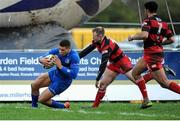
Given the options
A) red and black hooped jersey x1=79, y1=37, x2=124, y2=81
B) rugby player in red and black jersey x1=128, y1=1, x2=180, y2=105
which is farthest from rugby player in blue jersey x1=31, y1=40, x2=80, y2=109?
rugby player in red and black jersey x1=128, y1=1, x2=180, y2=105

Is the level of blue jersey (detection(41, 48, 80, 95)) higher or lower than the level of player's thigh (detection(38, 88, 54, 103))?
higher

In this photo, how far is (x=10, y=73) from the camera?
18.0 m

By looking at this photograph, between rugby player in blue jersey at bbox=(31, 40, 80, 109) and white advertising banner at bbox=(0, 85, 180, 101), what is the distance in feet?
7.38

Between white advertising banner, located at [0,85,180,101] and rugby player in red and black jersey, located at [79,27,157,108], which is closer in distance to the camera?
rugby player in red and black jersey, located at [79,27,157,108]

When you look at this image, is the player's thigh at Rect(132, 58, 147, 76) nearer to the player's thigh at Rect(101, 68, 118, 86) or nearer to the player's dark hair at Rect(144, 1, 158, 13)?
the player's thigh at Rect(101, 68, 118, 86)

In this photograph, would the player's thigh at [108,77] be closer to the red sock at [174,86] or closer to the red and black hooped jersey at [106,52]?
the red and black hooped jersey at [106,52]

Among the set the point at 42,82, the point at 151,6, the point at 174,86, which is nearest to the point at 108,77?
the point at 42,82

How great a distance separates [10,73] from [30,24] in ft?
6.16

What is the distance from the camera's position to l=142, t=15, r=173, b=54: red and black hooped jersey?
1520 cm

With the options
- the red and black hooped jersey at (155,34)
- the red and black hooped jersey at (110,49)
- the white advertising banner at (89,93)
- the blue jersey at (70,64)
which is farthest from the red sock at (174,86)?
the white advertising banner at (89,93)

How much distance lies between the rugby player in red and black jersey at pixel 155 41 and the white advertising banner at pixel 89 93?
252 cm

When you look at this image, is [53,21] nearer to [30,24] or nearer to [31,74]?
[30,24]

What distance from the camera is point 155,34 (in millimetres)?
15312

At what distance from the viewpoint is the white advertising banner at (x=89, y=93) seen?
703 inches
